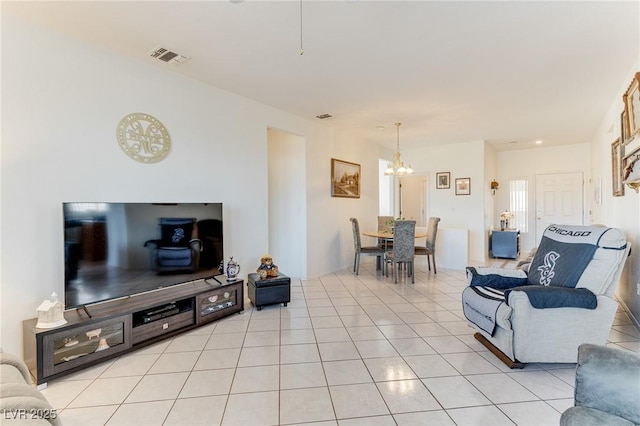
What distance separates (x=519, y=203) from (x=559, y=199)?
0.80 meters

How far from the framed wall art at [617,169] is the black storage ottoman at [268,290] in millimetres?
4004

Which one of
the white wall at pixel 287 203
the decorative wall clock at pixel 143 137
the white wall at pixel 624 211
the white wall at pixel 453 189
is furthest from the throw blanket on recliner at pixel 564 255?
the white wall at pixel 453 189

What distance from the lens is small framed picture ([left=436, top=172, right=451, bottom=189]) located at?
6.97 metres

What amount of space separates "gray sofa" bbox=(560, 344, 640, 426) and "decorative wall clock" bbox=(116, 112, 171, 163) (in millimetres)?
3387

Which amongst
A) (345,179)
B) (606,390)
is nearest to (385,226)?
(345,179)

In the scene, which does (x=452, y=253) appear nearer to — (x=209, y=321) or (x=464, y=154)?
(x=464, y=154)

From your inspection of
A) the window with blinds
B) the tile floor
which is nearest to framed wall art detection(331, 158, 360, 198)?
the tile floor

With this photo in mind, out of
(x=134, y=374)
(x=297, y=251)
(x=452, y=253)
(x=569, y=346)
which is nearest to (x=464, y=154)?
(x=452, y=253)

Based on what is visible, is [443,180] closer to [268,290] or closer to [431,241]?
[431,241]

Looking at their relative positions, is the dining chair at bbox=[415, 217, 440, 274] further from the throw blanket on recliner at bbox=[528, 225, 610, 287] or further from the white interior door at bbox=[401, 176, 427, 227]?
the white interior door at bbox=[401, 176, 427, 227]

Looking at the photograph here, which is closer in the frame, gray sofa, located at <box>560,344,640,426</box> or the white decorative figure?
gray sofa, located at <box>560,344,640,426</box>

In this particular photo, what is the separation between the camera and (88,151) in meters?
2.55

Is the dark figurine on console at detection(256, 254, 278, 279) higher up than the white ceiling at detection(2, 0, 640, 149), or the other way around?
the white ceiling at detection(2, 0, 640, 149)

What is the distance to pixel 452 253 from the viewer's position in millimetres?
5840
